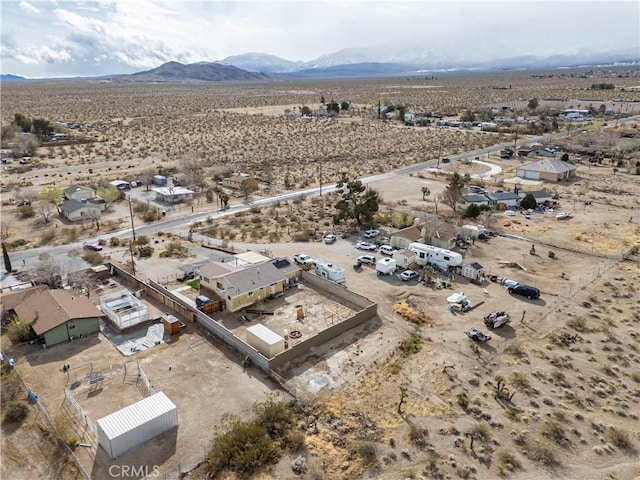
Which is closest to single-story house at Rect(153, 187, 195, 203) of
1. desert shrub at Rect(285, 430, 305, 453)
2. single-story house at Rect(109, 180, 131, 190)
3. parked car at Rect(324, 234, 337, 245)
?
single-story house at Rect(109, 180, 131, 190)

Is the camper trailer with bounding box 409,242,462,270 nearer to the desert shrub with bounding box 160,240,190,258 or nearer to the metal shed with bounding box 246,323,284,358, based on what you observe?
the metal shed with bounding box 246,323,284,358

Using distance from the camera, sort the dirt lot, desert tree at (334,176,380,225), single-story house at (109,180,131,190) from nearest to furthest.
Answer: the dirt lot → desert tree at (334,176,380,225) → single-story house at (109,180,131,190)

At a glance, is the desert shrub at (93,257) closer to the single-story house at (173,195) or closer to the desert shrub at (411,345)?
the single-story house at (173,195)

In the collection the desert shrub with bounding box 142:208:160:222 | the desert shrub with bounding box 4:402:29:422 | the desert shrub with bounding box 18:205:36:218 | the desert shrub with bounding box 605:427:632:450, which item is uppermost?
the desert shrub with bounding box 18:205:36:218

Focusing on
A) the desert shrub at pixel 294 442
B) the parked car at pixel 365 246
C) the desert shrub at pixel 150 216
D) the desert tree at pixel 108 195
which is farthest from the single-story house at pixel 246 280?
the desert tree at pixel 108 195

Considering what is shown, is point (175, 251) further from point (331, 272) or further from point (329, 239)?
point (331, 272)

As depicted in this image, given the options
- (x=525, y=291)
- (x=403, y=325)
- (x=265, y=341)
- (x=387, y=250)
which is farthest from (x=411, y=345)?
(x=387, y=250)
